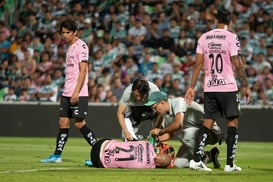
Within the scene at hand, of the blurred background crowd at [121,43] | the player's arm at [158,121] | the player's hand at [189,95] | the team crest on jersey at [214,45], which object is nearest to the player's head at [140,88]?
the player's arm at [158,121]

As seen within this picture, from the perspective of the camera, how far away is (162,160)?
38.6 ft

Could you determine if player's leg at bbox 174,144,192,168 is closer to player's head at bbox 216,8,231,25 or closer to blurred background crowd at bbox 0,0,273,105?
player's head at bbox 216,8,231,25

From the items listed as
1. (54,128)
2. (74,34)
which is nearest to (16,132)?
(54,128)

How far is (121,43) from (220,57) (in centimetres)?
1220

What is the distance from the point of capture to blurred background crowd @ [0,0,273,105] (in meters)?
21.8

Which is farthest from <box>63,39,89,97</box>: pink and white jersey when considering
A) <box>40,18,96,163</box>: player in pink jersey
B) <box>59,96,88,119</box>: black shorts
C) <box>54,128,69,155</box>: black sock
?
<box>54,128,69,155</box>: black sock

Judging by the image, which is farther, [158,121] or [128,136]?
[128,136]

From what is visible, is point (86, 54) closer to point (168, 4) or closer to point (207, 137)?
point (207, 137)

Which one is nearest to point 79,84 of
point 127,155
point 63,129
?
point 63,129

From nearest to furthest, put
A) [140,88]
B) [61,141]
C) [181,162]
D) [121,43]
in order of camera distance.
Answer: [140,88] → [181,162] → [61,141] → [121,43]

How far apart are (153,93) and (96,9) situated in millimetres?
13071

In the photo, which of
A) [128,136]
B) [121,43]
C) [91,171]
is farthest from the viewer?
[121,43]

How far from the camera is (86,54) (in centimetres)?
1280

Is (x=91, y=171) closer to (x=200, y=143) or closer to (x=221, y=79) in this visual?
(x=200, y=143)
